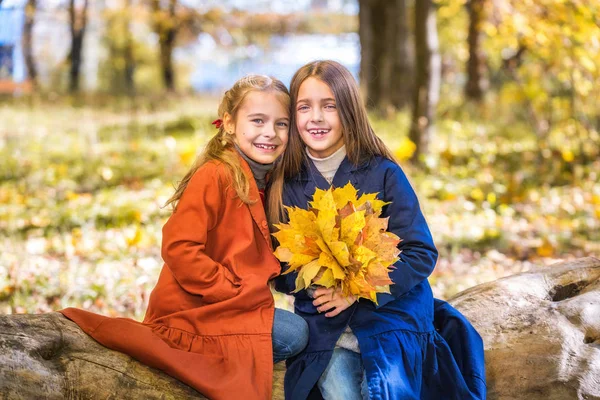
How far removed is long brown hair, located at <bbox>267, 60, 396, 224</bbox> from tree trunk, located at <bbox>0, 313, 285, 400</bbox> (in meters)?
0.84

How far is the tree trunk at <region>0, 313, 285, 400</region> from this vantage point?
238 centimetres

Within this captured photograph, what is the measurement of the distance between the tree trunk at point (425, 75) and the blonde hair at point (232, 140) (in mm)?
6610

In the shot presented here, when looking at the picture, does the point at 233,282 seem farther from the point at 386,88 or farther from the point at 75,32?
the point at 75,32

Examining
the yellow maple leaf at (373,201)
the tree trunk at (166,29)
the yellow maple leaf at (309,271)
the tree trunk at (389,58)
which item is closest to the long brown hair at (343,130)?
the yellow maple leaf at (373,201)

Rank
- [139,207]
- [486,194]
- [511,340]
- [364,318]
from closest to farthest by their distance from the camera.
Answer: [364,318] < [511,340] < [139,207] < [486,194]

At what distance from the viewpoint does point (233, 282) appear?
283cm

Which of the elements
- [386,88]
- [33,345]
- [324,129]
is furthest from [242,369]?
[386,88]

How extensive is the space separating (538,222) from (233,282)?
17.6 feet

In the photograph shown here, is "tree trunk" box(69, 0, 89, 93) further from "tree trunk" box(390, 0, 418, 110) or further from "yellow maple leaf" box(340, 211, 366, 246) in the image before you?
"yellow maple leaf" box(340, 211, 366, 246)

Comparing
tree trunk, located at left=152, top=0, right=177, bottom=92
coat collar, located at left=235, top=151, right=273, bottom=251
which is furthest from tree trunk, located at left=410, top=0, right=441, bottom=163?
tree trunk, located at left=152, top=0, right=177, bottom=92

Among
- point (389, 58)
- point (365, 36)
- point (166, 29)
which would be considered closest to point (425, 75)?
point (365, 36)

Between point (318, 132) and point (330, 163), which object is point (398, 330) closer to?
point (330, 163)

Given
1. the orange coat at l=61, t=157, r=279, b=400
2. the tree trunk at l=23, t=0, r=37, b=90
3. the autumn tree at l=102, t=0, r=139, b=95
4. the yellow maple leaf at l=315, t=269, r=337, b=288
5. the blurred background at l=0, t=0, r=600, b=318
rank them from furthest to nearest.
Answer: the tree trunk at l=23, t=0, r=37, b=90 < the autumn tree at l=102, t=0, r=139, b=95 < the blurred background at l=0, t=0, r=600, b=318 < the yellow maple leaf at l=315, t=269, r=337, b=288 < the orange coat at l=61, t=157, r=279, b=400

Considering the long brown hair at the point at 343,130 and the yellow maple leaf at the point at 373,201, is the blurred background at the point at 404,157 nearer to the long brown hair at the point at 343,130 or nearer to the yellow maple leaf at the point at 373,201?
the long brown hair at the point at 343,130
